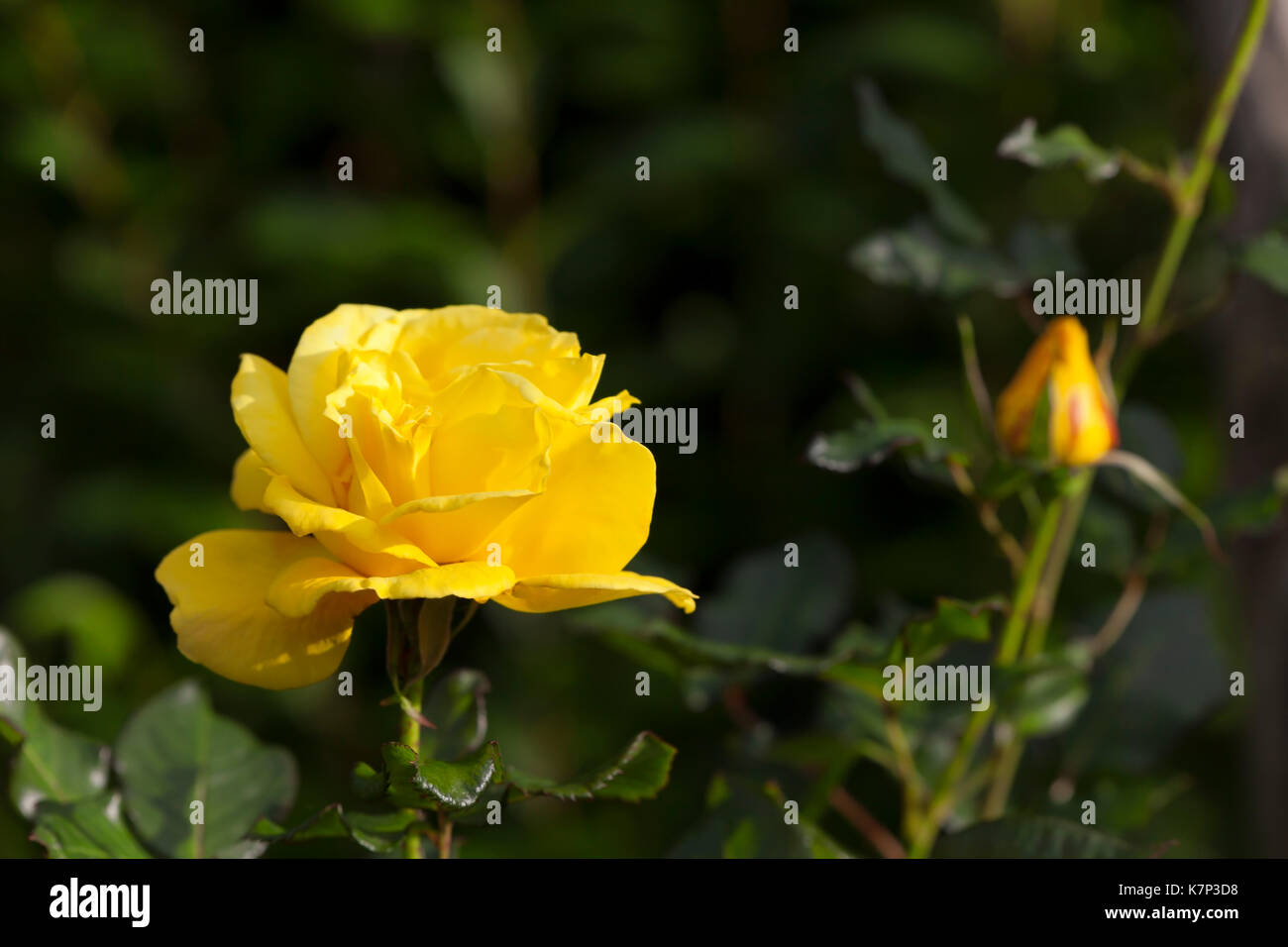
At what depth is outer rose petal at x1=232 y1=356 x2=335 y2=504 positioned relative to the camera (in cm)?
35

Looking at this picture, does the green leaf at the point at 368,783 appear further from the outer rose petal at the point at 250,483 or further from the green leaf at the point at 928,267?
the green leaf at the point at 928,267

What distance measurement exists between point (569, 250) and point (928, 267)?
0.89m

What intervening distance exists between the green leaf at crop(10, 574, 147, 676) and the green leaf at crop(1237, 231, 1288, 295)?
42.3 inches

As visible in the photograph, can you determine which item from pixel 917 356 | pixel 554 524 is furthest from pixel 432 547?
pixel 917 356

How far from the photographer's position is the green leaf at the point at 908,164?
56cm

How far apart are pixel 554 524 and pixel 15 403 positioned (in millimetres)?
1423

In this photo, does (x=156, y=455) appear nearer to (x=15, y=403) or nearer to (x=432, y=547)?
(x=15, y=403)

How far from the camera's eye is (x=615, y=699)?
1.35 metres

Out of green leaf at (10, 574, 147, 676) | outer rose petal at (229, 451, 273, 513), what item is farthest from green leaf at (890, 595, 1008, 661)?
green leaf at (10, 574, 147, 676)

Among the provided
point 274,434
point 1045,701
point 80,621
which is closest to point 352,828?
point 274,434

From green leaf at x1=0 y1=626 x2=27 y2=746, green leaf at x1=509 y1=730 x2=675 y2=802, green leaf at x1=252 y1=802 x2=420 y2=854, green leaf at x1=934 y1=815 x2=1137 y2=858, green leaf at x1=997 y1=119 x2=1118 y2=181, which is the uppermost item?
green leaf at x1=997 y1=119 x2=1118 y2=181

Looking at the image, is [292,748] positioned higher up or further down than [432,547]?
further down

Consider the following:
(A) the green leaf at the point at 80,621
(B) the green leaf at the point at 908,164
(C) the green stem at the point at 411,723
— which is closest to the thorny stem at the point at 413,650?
(C) the green stem at the point at 411,723

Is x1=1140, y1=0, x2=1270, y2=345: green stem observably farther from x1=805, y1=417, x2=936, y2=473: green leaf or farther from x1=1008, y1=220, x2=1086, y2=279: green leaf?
x1=805, y1=417, x2=936, y2=473: green leaf
